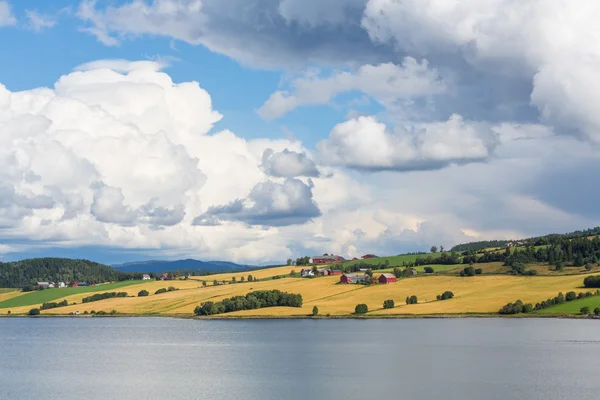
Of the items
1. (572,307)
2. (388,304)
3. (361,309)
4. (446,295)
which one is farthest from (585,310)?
(361,309)

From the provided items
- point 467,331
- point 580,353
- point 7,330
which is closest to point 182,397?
point 580,353

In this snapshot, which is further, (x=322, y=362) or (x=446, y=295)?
(x=446, y=295)

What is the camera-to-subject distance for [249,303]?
18875 centimetres

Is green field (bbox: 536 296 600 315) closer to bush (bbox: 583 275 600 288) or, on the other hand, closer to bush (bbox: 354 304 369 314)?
bush (bbox: 583 275 600 288)

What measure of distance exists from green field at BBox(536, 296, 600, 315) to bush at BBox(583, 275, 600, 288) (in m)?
12.8

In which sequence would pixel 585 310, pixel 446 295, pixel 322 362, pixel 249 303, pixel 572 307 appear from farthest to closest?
pixel 249 303, pixel 446 295, pixel 572 307, pixel 585 310, pixel 322 362

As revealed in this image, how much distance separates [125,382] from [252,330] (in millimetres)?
70111

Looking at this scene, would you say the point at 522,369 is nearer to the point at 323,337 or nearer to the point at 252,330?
the point at 323,337

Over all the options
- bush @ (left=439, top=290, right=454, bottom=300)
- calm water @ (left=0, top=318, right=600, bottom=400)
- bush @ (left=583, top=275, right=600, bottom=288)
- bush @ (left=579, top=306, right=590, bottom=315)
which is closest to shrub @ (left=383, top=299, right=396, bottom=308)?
calm water @ (left=0, top=318, right=600, bottom=400)

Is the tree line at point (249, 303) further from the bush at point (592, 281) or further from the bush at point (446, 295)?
the bush at point (592, 281)

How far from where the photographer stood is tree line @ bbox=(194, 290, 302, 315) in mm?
188875

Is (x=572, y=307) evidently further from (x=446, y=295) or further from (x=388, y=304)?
(x=388, y=304)

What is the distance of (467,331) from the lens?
130 meters

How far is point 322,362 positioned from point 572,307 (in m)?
76.9
